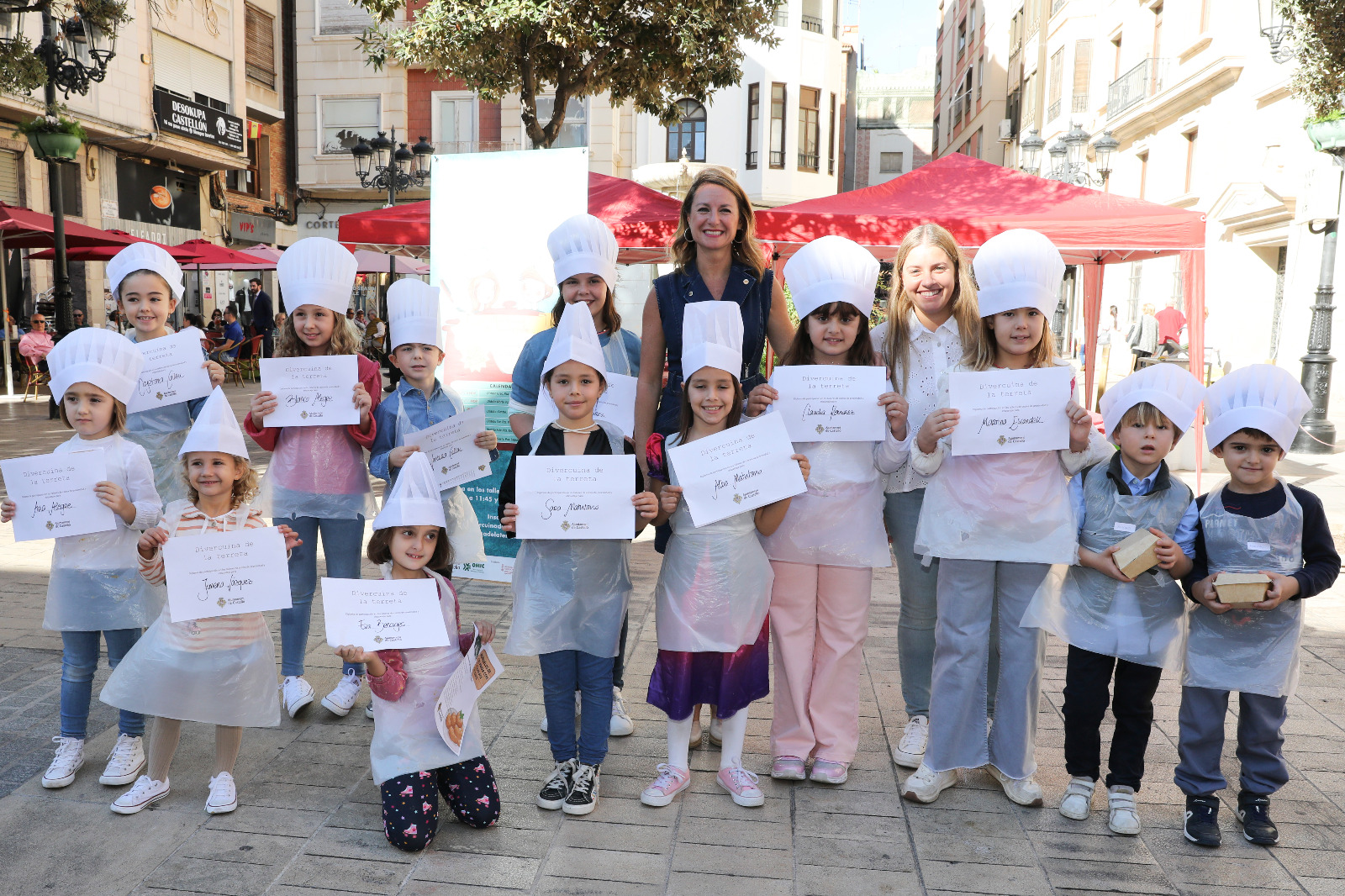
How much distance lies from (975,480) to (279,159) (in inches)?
1236

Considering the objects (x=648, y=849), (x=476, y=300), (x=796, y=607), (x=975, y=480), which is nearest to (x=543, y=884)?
(x=648, y=849)

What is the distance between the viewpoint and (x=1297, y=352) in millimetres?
16484

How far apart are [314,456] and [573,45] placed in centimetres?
678

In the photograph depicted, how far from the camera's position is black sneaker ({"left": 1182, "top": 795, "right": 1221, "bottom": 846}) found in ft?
10.1

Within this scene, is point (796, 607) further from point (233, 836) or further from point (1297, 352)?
point (1297, 352)

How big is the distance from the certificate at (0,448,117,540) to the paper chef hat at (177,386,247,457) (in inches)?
12.5

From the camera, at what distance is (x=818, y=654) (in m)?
3.48

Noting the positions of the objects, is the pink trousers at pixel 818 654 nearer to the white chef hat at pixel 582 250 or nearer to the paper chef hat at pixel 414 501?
the paper chef hat at pixel 414 501

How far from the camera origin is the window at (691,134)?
1057 inches

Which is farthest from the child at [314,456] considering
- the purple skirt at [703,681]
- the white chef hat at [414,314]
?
the purple skirt at [703,681]

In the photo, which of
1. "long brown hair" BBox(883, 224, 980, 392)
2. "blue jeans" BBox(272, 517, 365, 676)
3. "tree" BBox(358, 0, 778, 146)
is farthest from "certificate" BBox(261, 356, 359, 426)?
"tree" BBox(358, 0, 778, 146)

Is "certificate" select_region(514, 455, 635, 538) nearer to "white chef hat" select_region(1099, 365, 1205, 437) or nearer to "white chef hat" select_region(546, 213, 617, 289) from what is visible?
"white chef hat" select_region(546, 213, 617, 289)

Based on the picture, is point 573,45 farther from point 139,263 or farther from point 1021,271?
point 1021,271

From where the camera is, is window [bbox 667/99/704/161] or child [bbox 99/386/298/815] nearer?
child [bbox 99/386/298/815]
